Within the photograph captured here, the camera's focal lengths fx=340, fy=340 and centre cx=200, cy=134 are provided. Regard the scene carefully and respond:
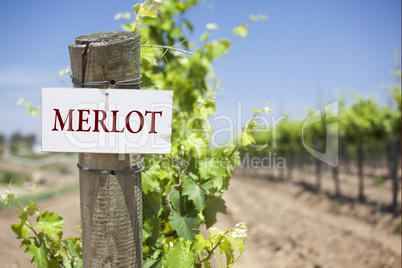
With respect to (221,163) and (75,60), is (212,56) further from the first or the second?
(75,60)

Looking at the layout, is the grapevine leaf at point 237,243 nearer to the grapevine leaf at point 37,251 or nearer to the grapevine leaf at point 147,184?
the grapevine leaf at point 147,184

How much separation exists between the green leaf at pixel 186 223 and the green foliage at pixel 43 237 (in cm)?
58

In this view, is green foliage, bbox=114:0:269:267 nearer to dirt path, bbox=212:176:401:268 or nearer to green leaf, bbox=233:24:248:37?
green leaf, bbox=233:24:248:37

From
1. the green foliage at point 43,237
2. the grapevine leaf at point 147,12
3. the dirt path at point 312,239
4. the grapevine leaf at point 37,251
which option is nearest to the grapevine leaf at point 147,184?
the green foliage at point 43,237

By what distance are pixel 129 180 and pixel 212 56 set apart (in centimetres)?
205

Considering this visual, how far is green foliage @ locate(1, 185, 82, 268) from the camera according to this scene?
1.70 m

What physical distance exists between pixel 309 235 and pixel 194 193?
722 cm

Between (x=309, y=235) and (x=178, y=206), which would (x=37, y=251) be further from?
(x=309, y=235)

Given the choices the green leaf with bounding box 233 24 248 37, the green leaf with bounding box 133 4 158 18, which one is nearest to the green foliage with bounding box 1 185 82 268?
the green leaf with bounding box 133 4 158 18

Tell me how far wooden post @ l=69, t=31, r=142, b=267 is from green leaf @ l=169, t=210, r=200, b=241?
16.4 inches

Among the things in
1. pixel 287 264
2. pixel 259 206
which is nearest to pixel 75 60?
pixel 287 264

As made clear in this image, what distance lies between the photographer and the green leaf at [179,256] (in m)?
1.57

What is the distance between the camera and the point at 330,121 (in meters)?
15.5

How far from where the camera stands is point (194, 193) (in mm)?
1855
